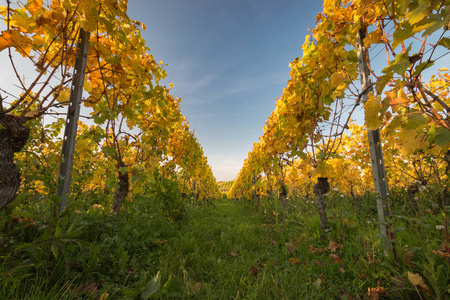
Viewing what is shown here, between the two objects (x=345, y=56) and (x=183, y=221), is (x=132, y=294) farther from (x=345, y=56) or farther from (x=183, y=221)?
(x=345, y=56)

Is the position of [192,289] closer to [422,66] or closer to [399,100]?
[399,100]

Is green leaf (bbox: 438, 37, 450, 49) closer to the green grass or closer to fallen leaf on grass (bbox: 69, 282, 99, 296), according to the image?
the green grass

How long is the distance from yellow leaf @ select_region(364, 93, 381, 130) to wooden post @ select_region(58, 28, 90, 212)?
2.44 meters

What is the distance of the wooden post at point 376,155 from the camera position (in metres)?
1.79

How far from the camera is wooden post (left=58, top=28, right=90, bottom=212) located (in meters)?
1.61

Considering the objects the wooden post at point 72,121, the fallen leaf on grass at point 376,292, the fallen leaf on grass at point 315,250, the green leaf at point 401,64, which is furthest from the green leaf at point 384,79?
the wooden post at point 72,121

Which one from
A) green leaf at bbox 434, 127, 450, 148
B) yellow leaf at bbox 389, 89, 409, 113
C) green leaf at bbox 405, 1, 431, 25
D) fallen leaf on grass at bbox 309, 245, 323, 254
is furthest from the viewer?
fallen leaf on grass at bbox 309, 245, 323, 254

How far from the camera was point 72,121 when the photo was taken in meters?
1.67

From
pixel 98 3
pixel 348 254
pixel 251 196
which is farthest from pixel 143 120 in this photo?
pixel 251 196

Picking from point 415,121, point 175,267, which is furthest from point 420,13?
point 175,267

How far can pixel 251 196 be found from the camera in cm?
1125

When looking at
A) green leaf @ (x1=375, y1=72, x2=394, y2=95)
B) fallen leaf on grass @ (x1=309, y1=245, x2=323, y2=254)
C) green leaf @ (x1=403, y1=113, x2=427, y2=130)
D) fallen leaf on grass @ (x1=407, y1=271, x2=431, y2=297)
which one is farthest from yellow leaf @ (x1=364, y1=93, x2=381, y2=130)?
fallen leaf on grass @ (x1=309, y1=245, x2=323, y2=254)

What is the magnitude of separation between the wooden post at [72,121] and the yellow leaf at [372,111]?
8.00 ft

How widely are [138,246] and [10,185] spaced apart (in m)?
1.45
